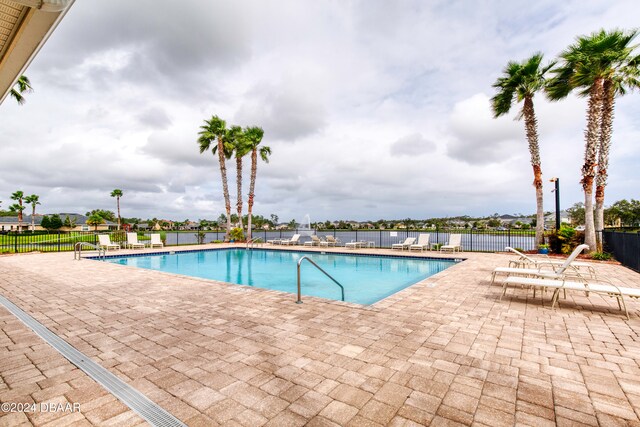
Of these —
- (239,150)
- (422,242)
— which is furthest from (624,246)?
(239,150)

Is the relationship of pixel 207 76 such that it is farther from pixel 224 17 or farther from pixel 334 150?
pixel 334 150

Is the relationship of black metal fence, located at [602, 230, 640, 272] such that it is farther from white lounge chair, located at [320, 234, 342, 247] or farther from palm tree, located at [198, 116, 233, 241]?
palm tree, located at [198, 116, 233, 241]

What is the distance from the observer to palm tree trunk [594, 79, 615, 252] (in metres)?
11.0

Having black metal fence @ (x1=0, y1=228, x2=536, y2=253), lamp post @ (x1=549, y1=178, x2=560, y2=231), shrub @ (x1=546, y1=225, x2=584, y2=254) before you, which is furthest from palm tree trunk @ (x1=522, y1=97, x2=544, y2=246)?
black metal fence @ (x1=0, y1=228, x2=536, y2=253)

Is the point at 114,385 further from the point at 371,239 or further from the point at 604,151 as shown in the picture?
the point at 371,239

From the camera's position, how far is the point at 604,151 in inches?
438

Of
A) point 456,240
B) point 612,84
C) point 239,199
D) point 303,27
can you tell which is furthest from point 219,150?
point 612,84

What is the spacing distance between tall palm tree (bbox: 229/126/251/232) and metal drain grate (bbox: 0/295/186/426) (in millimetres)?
17913

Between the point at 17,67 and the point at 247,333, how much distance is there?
4.47 m

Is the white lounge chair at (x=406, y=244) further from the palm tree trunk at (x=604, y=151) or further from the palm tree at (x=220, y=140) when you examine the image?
the palm tree at (x=220, y=140)

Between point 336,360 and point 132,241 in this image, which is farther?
point 132,241

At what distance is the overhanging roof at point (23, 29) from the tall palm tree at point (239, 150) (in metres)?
17.8

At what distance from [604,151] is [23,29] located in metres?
16.0

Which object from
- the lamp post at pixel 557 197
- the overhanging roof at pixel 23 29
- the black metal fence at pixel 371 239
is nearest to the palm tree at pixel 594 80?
the lamp post at pixel 557 197
